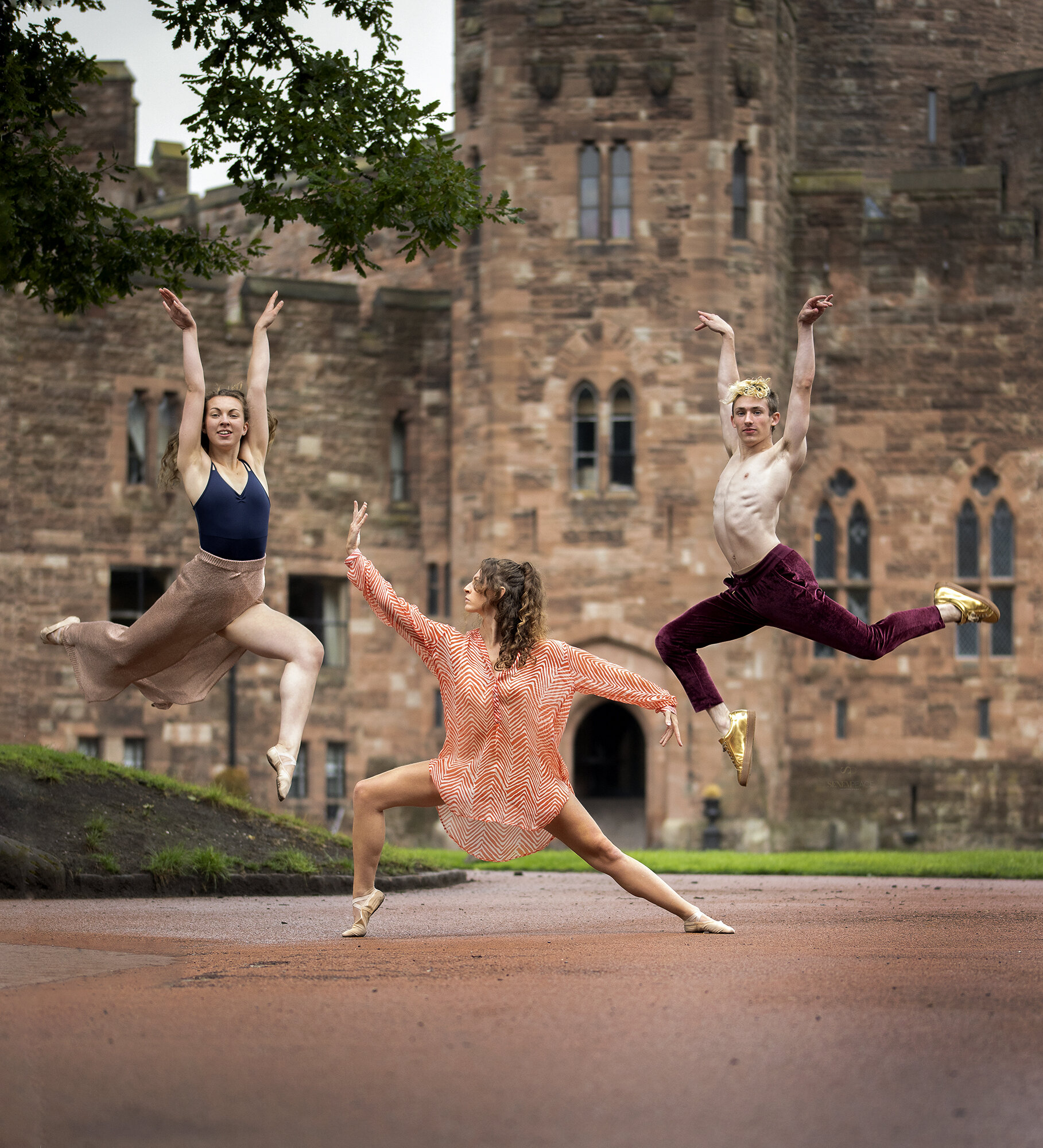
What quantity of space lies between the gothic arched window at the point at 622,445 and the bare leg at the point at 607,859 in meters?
18.1

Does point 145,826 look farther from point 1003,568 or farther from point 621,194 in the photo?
point 1003,568

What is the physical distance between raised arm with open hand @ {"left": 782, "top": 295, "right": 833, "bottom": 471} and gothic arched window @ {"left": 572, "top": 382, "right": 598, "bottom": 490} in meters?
17.4

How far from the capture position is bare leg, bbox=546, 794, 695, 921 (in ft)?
25.9

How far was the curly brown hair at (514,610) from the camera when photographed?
7926 mm

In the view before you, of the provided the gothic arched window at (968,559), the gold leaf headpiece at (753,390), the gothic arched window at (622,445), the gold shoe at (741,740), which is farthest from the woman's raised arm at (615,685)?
the gothic arched window at (968,559)

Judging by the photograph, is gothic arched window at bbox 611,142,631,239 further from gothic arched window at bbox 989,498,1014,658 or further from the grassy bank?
the grassy bank

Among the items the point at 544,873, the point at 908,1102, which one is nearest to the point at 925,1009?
the point at 908,1102

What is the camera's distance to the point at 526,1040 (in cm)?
491

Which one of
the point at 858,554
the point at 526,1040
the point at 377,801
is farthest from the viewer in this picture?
the point at 858,554

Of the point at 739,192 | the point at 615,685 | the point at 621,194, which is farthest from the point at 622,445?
the point at 615,685

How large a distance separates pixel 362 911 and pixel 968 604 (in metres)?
3.17

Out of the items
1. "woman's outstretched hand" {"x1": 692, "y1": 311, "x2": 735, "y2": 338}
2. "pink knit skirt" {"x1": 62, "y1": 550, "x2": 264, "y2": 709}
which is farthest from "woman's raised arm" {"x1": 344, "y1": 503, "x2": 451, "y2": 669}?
"woman's outstretched hand" {"x1": 692, "y1": 311, "x2": 735, "y2": 338}

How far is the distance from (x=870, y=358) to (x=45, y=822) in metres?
18.7

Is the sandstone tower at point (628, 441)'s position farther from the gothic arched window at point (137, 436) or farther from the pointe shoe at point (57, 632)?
the pointe shoe at point (57, 632)
